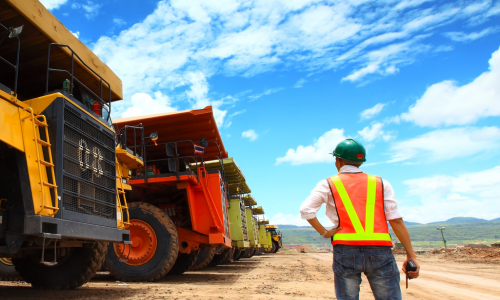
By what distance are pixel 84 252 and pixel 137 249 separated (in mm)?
1888

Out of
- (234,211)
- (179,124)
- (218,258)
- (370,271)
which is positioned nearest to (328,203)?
(370,271)

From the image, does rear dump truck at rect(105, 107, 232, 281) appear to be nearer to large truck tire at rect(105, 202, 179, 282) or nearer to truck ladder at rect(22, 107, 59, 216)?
large truck tire at rect(105, 202, 179, 282)

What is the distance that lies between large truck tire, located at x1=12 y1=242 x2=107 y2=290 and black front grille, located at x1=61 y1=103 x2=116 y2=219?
2.41 ft

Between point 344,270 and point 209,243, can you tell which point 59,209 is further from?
point 209,243

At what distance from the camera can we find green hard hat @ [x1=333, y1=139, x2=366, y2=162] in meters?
3.03

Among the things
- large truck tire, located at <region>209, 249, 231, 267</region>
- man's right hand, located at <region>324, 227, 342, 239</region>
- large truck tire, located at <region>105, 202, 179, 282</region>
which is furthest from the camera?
large truck tire, located at <region>209, 249, 231, 267</region>

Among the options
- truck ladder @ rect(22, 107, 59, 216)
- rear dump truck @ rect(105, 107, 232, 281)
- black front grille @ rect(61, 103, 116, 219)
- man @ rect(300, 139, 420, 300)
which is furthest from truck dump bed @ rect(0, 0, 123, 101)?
man @ rect(300, 139, 420, 300)

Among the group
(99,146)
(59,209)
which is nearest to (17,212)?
→ (59,209)

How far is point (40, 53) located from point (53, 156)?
150 cm

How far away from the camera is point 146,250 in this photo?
24.5ft

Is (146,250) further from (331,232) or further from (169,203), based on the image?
(331,232)

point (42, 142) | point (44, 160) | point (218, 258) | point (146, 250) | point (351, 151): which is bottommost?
point (218, 258)

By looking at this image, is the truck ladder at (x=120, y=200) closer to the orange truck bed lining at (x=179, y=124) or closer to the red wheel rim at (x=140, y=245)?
the red wheel rim at (x=140, y=245)

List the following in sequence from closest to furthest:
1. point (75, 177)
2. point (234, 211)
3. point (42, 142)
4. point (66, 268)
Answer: point (42, 142) → point (75, 177) → point (66, 268) → point (234, 211)
